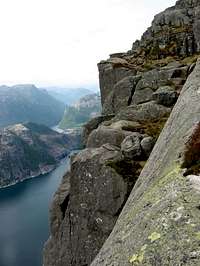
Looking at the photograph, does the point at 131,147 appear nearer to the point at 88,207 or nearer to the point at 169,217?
the point at 88,207

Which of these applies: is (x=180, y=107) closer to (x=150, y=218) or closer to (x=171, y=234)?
(x=150, y=218)

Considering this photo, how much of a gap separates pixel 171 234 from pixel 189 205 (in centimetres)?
124

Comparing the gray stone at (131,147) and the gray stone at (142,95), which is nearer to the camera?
the gray stone at (131,147)

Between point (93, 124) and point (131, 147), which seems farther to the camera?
point (93, 124)

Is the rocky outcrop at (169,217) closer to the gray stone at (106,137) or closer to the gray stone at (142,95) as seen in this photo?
the gray stone at (106,137)

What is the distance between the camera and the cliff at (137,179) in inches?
488

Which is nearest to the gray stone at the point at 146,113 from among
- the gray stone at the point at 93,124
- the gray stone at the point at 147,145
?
the gray stone at the point at 93,124

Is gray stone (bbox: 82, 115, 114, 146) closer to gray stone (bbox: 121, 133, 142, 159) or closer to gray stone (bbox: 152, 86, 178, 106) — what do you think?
gray stone (bbox: 152, 86, 178, 106)

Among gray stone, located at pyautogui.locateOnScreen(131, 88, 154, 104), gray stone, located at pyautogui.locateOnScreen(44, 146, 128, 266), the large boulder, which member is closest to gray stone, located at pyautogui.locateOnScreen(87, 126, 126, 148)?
the large boulder

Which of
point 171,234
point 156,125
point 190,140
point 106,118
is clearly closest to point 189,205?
point 171,234

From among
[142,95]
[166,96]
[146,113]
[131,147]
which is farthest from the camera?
[142,95]

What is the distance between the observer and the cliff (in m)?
12.4

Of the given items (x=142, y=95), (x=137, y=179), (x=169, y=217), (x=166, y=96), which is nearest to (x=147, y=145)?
(x=137, y=179)

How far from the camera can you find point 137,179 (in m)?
26.3
